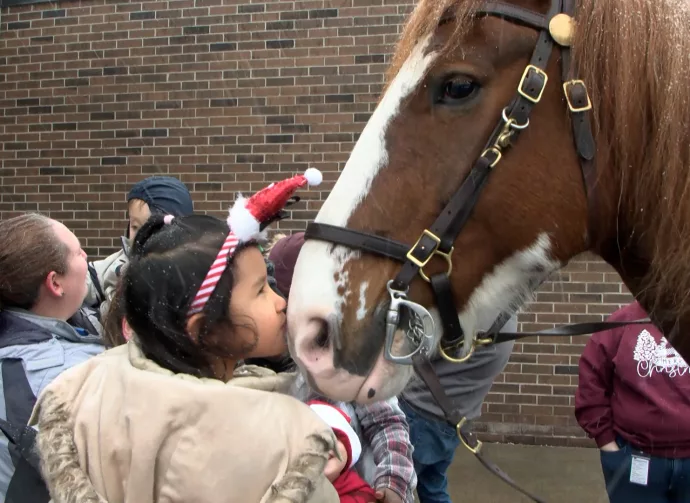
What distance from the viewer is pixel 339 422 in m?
1.90

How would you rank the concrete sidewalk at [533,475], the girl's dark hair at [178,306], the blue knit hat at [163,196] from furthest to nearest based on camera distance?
the concrete sidewalk at [533,475]
the blue knit hat at [163,196]
the girl's dark hair at [178,306]

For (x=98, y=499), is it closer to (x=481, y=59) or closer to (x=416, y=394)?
(x=481, y=59)

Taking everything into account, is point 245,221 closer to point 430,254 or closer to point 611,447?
point 430,254

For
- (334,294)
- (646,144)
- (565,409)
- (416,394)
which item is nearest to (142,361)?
(334,294)

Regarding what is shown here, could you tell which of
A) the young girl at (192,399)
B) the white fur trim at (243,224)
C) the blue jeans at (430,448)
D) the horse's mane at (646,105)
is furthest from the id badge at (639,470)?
the white fur trim at (243,224)

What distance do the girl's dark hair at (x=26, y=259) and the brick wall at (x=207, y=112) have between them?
3.59 m

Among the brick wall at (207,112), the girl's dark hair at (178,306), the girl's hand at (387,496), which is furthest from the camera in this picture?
the brick wall at (207,112)

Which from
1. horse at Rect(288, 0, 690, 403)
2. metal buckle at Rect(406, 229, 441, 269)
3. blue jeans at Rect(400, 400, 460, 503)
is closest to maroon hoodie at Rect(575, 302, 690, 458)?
blue jeans at Rect(400, 400, 460, 503)

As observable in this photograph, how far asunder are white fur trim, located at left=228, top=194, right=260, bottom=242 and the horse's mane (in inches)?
26.7

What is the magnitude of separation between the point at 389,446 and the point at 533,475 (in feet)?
11.0

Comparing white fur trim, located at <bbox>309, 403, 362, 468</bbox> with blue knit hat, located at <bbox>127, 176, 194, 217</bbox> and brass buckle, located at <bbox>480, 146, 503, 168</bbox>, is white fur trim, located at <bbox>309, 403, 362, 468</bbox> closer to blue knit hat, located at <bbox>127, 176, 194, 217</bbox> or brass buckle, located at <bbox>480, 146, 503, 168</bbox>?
brass buckle, located at <bbox>480, 146, 503, 168</bbox>

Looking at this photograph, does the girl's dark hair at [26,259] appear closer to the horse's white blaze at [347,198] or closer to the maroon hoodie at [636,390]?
the horse's white blaze at [347,198]

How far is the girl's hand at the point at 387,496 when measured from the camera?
2090 millimetres

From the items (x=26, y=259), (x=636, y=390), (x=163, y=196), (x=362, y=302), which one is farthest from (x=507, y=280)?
(x=163, y=196)
